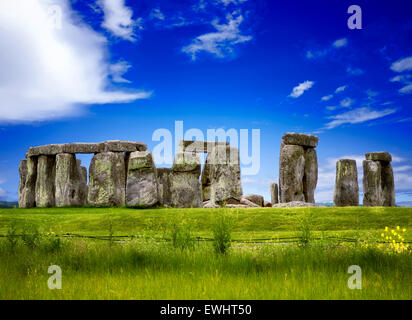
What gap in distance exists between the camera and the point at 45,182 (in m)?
23.0

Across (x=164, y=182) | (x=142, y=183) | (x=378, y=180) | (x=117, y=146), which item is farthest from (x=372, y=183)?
(x=117, y=146)

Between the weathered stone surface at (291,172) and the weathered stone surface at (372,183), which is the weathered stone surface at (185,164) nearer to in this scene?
the weathered stone surface at (291,172)

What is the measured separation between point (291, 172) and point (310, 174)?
1.27 meters

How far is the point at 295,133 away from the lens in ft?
60.5

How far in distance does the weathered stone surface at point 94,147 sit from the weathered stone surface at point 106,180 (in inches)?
21.7

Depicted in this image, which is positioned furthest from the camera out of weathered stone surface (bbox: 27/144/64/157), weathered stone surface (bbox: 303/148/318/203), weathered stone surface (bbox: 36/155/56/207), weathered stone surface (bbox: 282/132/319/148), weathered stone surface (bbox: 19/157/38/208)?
weathered stone surface (bbox: 19/157/38/208)

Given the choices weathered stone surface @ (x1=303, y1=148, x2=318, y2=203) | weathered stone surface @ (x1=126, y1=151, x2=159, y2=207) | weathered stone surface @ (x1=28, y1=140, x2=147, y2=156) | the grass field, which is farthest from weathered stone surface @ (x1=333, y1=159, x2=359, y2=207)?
the grass field

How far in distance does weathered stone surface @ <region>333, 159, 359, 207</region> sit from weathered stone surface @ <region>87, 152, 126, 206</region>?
1088 cm

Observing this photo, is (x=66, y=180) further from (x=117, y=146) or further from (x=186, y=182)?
(x=186, y=182)

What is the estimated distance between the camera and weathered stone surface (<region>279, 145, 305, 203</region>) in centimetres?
1809

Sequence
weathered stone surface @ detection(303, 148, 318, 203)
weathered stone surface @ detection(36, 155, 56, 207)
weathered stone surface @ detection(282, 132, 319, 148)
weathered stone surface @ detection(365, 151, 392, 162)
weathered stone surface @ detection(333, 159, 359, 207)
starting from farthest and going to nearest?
weathered stone surface @ detection(36, 155, 56, 207), weathered stone surface @ detection(365, 151, 392, 162), weathered stone surface @ detection(333, 159, 359, 207), weathered stone surface @ detection(303, 148, 318, 203), weathered stone surface @ detection(282, 132, 319, 148)

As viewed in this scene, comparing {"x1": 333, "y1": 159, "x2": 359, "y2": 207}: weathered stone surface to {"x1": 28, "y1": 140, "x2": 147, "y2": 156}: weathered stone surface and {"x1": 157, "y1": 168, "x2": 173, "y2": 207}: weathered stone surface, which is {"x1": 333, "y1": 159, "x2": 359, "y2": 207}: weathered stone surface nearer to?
{"x1": 157, "y1": 168, "x2": 173, "y2": 207}: weathered stone surface

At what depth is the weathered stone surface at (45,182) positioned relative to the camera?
2303 cm
